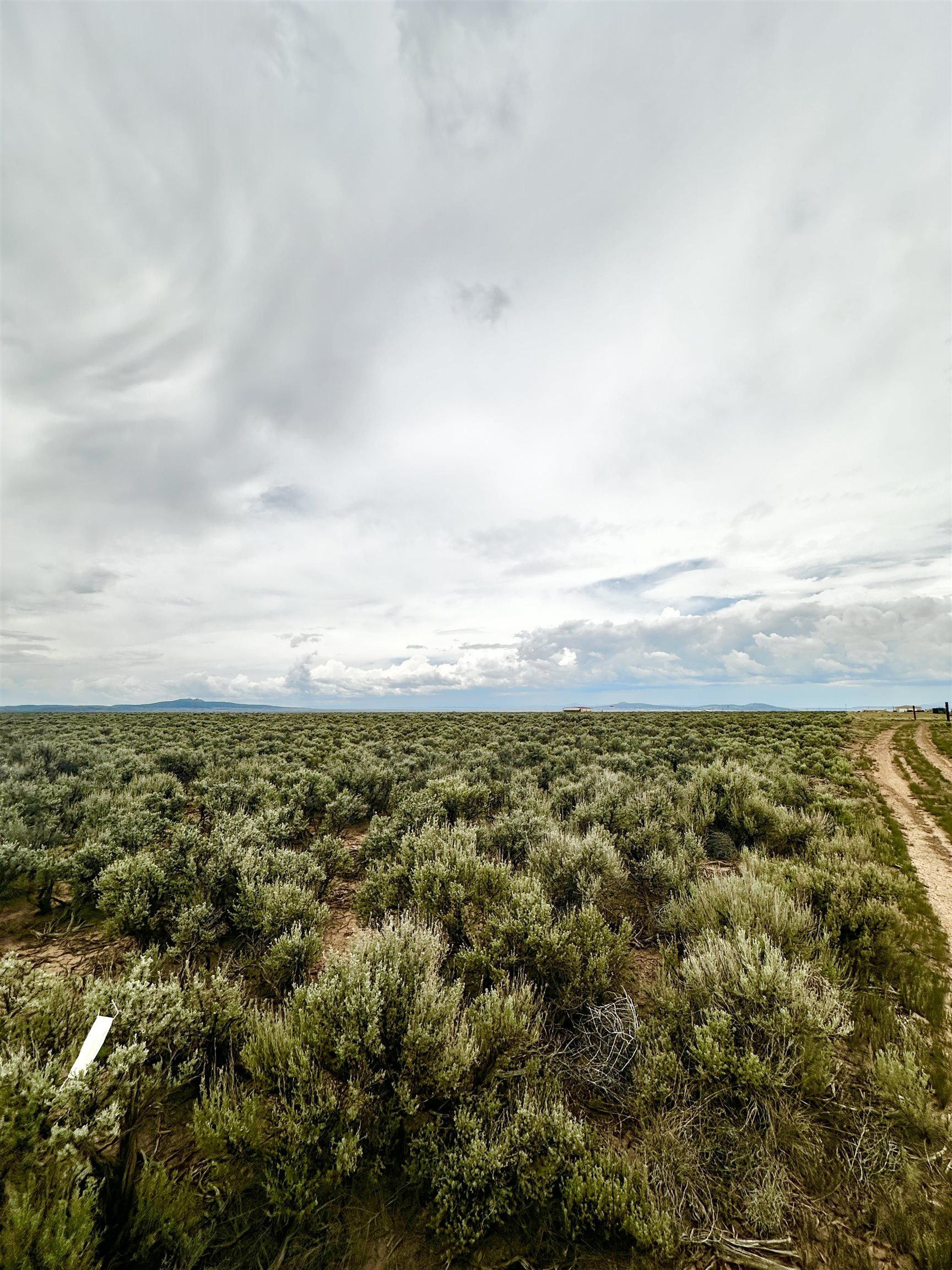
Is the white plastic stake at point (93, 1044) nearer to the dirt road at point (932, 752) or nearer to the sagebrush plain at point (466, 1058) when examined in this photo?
the sagebrush plain at point (466, 1058)

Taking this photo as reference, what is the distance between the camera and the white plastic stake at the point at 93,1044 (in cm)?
295

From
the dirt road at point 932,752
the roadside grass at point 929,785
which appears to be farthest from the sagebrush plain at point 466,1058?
the dirt road at point 932,752

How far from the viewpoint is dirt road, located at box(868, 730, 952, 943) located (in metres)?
7.75

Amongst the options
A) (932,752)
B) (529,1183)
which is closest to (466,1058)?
(529,1183)

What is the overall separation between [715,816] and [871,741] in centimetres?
2502

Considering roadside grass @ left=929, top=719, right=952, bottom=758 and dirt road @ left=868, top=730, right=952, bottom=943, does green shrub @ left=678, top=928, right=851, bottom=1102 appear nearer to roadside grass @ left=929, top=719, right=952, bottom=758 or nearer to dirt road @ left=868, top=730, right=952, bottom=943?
dirt road @ left=868, top=730, right=952, bottom=943

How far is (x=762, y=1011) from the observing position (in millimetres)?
4309

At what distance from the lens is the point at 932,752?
23062mm

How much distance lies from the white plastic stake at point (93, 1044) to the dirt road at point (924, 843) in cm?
983

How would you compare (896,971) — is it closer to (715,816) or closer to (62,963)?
(715,816)

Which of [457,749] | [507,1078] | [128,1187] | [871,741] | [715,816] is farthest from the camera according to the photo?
[871,741]

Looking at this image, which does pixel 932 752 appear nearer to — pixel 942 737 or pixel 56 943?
pixel 942 737

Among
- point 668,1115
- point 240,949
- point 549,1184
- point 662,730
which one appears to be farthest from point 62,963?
point 662,730

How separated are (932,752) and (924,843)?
17.7 m
